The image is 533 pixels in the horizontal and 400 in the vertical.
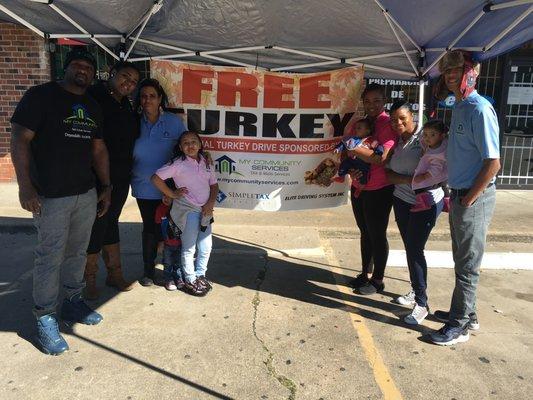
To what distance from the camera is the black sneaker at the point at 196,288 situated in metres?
4.29

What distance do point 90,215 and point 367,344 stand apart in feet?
7.85

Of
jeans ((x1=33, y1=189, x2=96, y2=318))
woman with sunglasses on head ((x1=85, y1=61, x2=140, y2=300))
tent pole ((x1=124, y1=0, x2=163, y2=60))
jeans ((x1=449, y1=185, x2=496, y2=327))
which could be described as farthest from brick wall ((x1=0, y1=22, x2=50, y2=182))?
jeans ((x1=449, y1=185, x2=496, y2=327))

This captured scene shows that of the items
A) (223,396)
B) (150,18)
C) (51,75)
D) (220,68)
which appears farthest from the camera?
(51,75)

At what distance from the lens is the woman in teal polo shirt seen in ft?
13.2

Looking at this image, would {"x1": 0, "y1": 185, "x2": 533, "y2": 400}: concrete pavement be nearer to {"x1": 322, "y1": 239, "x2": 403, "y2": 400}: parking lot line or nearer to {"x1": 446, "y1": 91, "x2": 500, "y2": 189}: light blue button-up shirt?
{"x1": 322, "y1": 239, "x2": 403, "y2": 400}: parking lot line

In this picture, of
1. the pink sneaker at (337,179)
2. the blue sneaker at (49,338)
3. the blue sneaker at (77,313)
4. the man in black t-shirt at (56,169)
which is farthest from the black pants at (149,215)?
the pink sneaker at (337,179)

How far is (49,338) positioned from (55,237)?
29.4 inches

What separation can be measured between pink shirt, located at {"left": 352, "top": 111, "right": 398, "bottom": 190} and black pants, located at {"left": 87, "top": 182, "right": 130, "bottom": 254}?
2.20 metres

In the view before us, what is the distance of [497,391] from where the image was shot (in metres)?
2.94

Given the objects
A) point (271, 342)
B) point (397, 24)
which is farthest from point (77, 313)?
point (397, 24)

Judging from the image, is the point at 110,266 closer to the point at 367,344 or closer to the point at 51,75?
the point at 367,344

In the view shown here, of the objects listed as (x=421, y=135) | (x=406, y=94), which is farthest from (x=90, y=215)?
(x=406, y=94)

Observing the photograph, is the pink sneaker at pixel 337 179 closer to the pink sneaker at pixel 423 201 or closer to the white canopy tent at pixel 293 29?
the pink sneaker at pixel 423 201

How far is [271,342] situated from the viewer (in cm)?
350
